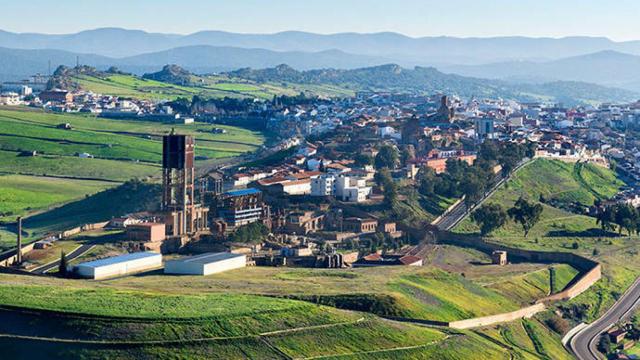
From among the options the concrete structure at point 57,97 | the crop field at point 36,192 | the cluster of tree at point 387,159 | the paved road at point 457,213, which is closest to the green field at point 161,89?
the concrete structure at point 57,97

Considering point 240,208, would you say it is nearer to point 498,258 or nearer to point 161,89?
point 498,258

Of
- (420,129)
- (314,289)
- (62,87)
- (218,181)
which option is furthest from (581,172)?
(62,87)

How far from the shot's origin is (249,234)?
64.8 metres

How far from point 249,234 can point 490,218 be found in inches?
616

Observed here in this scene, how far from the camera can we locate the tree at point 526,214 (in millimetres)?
75250

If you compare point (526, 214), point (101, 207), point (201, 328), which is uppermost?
point (201, 328)

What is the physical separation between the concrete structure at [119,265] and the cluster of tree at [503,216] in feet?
73.9

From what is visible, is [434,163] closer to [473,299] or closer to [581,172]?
[581,172]

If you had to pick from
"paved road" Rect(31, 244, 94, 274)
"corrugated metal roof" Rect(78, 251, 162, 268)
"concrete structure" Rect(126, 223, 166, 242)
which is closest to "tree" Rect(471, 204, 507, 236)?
"concrete structure" Rect(126, 223, 166, 242)

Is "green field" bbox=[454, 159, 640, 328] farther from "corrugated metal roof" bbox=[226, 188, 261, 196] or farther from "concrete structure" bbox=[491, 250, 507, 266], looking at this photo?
"corrugated metal roof" bbox=[226, 188, 261, 196]

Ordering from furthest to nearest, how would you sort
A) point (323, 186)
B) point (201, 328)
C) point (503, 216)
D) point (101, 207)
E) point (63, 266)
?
point (101, 207)
point (323, 186)
point (503, 216)
point (63, 266)
point (201, 328)

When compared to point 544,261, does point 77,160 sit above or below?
below

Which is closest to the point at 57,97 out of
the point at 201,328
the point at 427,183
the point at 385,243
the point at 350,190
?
the point at 427,183

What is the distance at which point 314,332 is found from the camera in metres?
46.1
